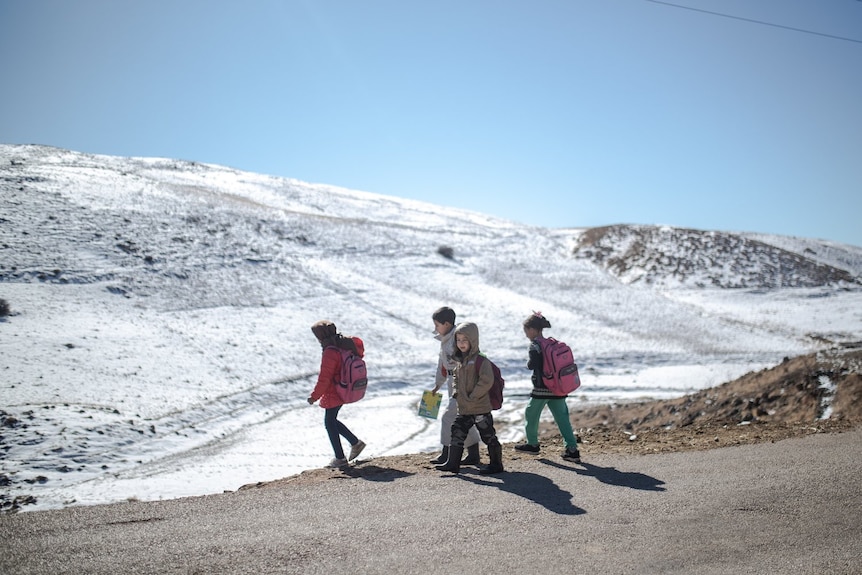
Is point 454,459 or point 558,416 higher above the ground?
point 558,416

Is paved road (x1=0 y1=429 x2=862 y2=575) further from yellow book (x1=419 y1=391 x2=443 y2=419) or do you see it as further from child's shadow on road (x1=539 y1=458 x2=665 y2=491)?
yellow book (x1=419 y1=391 x2=443 y2=419)

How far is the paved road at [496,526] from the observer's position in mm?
4566

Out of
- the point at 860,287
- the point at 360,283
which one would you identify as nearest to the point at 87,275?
the point at 360,283

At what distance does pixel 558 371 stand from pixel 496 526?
123 inches

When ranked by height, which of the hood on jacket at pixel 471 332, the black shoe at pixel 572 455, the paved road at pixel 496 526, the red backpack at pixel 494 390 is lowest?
the black shoe at pixel 572 455

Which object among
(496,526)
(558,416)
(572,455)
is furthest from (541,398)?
(496,526)

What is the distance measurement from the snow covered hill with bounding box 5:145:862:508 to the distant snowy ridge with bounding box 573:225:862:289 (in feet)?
0.87

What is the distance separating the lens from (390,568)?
4477 mm

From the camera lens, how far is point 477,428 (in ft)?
24.7

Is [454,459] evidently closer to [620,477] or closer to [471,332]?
[471,332]

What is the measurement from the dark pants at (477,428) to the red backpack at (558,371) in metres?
1.16

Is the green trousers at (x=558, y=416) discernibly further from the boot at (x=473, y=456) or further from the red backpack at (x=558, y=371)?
the boot at (x=473, y=456)

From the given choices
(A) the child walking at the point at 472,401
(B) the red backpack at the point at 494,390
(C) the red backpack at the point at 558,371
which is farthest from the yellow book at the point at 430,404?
(C) the red backpack at the point at 558,371

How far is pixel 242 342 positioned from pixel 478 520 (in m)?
15.8
